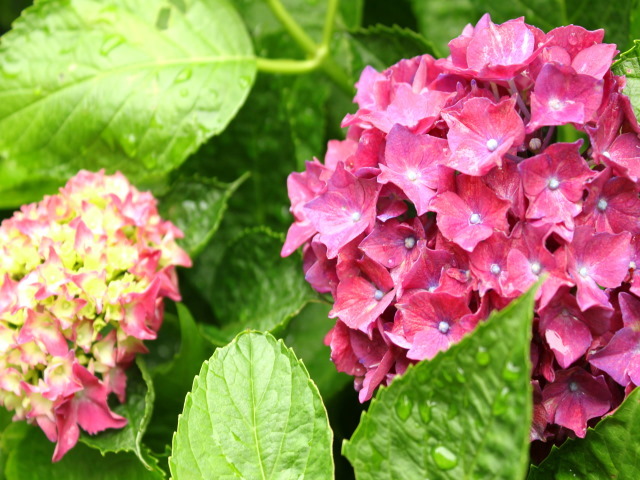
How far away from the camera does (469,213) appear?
0.62 metres

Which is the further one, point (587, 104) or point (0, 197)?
point (0, 197)

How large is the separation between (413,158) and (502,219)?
0.31 feet

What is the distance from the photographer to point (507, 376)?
19.8 inches

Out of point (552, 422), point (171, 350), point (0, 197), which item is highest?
point (0, 197)

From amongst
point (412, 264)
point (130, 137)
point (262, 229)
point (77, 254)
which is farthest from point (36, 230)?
point (412, 264)

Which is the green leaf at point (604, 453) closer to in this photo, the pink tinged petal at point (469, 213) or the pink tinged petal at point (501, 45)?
the pink tinged petal at point (469, 213)

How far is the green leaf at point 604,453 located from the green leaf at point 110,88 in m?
0.54

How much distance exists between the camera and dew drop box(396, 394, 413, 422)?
1.88 feet

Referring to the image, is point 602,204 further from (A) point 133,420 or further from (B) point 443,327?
(A) point 133,420

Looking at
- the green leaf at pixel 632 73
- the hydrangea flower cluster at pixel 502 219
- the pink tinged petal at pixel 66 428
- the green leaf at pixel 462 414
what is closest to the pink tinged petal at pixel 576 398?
the hydrangea flower cluster at pixel 502 219

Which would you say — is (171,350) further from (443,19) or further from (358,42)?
(443,19)

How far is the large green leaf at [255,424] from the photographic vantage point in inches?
25.5

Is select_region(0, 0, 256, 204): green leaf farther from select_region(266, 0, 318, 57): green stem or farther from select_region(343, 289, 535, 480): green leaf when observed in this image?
select_region(343, 289, 535, 480): green leaf

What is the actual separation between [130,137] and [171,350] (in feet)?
0.93
